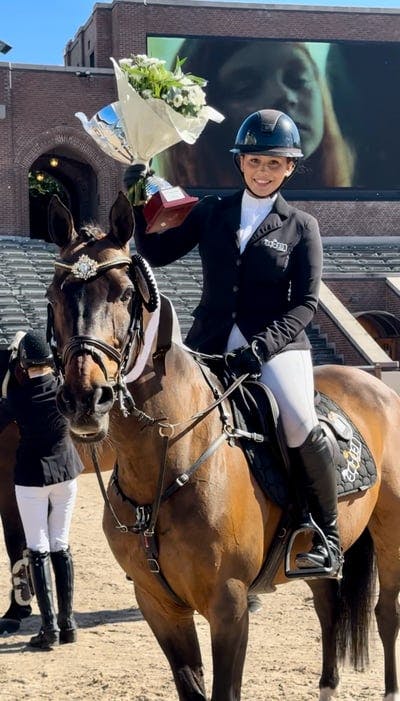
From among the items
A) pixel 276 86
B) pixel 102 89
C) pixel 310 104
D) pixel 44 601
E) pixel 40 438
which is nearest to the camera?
pixel 44 601

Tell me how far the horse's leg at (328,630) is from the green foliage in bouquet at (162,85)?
119 inches

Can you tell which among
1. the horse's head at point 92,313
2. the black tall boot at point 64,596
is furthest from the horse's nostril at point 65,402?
the black tall boot at point 64,596

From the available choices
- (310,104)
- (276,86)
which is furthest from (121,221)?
(310,104)

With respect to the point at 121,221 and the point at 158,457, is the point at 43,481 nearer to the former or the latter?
the point at 158,457

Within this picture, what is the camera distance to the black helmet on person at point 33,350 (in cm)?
702

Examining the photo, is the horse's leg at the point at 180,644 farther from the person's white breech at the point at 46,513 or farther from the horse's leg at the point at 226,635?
the person's white breech at the point at 46,513

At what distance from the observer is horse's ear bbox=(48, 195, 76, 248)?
12.1 ft

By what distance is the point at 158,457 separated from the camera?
390 cm

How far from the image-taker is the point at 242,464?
166 inches

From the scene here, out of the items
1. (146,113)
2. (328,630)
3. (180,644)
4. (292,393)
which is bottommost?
(328,630)

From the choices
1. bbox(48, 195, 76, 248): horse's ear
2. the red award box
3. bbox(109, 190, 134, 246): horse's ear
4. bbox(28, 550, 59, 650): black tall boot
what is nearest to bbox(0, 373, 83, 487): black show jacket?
Result: bbox(28, 550, 59, 650): black tall boot

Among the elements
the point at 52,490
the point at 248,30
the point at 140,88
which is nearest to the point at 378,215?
the point at 248,30

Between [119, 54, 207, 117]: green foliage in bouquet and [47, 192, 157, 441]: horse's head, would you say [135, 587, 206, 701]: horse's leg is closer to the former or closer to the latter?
[47, 192, 157, 441]: horse's head

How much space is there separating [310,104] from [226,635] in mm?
29945
